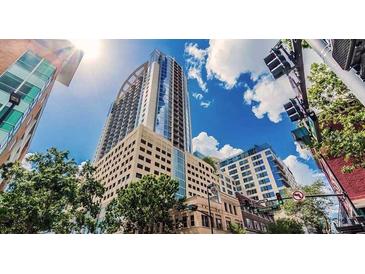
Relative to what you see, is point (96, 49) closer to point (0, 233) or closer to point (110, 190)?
point (0, 233)

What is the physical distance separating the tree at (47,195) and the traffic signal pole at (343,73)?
10277 millimetres

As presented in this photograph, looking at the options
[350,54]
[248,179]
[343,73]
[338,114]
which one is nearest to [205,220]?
[338,114]

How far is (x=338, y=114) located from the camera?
709 cm

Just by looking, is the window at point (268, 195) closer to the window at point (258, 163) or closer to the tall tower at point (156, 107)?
the window at point (258, 163)

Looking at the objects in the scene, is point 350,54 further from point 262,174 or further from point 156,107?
point 262,174

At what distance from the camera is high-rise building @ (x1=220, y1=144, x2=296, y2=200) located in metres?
43.3

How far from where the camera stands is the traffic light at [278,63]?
15.1 feet

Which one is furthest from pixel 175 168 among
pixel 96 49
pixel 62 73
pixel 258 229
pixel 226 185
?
pixel 96 49

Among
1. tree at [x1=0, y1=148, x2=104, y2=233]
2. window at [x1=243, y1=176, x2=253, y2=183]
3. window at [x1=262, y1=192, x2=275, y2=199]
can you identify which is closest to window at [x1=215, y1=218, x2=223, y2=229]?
tree at [x1=0, y1=148, x2=104, y2=233]

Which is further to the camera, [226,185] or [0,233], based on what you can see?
[226,185]

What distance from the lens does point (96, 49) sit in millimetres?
11633

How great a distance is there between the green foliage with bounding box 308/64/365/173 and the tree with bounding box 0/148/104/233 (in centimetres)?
1049

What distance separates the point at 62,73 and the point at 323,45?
16600mm

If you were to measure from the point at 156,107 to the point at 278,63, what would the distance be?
37426 mm
